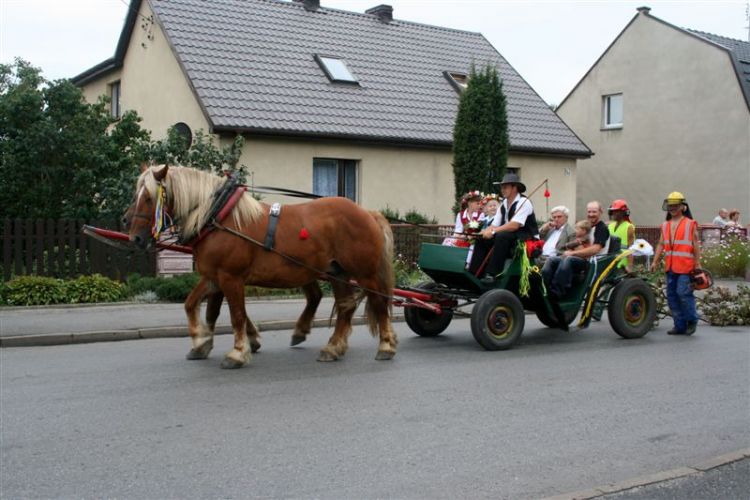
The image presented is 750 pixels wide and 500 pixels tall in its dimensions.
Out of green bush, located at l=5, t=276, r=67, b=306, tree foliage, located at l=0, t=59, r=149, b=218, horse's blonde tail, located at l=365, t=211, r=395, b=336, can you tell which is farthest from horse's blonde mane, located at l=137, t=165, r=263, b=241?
tree foliage, located at l=0, t=59, r=149, b=218

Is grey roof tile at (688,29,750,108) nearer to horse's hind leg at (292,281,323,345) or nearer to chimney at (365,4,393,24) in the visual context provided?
chimney at (365,4,393,24)

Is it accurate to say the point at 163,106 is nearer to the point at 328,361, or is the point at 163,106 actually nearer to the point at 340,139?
the point at 340,139

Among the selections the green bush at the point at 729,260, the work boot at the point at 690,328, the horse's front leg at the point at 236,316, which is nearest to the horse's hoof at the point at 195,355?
the horse's front leg at the point at 236,316

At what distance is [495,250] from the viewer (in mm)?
9305

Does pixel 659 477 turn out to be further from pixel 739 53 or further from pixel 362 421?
pixel 739 53

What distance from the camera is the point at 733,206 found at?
85.6 feet

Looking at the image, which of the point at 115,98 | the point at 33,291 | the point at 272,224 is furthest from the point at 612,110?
the point at 272,224

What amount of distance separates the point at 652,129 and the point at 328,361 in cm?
2262

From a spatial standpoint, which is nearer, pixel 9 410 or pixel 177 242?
pixel 9 410

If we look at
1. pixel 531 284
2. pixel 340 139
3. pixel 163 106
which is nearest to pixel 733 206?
pixel 340 139

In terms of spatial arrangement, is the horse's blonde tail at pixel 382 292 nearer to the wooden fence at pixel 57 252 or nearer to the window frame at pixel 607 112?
the wooden fence at pixel 57 252

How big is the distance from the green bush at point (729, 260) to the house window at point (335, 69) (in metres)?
9.92

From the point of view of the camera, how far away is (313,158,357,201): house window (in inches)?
790

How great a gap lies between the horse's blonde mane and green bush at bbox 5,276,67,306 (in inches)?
220
